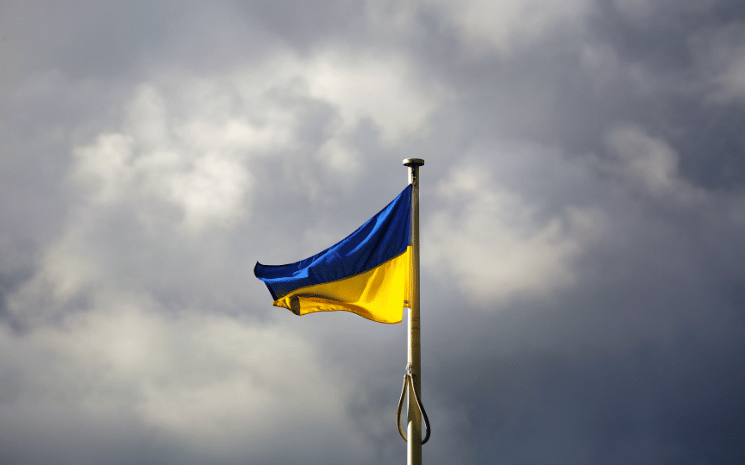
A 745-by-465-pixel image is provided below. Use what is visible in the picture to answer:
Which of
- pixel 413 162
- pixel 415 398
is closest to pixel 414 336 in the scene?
pixel 415 398

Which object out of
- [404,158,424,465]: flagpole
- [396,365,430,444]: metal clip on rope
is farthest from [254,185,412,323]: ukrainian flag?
[396,365,430,444]: metal clip on rope

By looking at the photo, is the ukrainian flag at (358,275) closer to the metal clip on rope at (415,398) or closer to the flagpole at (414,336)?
the flagpole at (414,336)

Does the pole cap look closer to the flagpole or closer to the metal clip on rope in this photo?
the flagpole

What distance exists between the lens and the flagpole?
62.2 feet

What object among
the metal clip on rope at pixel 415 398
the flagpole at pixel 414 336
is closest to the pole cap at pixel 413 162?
the flagpole at pixel 414 336

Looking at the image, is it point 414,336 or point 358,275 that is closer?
point 414,336

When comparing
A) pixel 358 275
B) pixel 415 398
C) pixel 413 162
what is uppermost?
pixel 413 162

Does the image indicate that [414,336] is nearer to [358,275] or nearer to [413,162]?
[358,275]

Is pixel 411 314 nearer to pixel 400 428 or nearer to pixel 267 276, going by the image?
pixel 400 428

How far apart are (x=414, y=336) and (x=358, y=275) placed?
9.83 feet

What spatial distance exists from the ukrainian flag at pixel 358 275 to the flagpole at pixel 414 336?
14.2 inches

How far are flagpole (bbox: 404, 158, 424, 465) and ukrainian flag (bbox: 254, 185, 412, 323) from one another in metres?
0.36

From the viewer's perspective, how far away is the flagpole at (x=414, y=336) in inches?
746

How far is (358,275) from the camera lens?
72.5 feet
